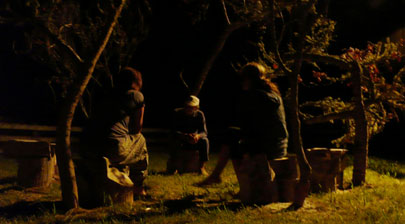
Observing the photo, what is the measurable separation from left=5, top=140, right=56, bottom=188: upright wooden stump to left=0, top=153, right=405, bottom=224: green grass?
201 mm

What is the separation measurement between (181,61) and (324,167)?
12.6 m

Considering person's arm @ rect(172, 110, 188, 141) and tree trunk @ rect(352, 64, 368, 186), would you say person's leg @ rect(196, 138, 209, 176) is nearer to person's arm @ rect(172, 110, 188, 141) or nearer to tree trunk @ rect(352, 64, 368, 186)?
person's arm @ rect(172, 110, 188, 141)

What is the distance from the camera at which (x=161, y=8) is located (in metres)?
17.1

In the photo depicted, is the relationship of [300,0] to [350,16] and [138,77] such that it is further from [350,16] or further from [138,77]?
[350,16]

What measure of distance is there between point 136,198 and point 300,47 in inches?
120

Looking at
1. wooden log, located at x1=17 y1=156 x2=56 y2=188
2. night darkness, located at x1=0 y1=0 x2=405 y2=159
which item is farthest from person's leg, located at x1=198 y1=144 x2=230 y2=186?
night darkness, located at x1=0 y1=0 x2=405 y2=159

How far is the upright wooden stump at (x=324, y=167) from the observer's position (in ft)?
20.4

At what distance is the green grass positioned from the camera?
492 cm

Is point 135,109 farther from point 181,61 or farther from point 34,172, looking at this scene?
point 181,61

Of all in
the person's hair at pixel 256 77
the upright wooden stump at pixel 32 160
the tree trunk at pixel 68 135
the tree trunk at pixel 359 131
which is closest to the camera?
the tree trunk at pixel 68 135

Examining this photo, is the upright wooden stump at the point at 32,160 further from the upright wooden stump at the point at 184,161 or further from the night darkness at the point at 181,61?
the night darkness at the point at 181,61

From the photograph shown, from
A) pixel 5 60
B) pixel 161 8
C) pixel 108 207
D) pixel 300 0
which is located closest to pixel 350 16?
pixel 161 8

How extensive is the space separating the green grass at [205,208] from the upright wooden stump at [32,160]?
20cm

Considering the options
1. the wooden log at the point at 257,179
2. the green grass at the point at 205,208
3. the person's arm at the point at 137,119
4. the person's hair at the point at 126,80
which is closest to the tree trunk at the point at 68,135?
the green grass at the point at 205,208
